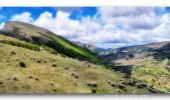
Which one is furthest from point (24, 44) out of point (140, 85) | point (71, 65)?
point (140, 85)

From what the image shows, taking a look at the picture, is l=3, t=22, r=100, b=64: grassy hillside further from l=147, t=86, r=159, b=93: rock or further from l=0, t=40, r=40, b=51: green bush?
l=147, t=86, r=159, b=93: rock

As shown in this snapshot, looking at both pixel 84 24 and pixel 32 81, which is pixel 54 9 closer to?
pixel 84 24

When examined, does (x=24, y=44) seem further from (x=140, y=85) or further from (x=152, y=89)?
(x=152, y=89)

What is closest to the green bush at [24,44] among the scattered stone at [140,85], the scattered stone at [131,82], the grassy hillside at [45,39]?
the grassy hillside at [45,39]

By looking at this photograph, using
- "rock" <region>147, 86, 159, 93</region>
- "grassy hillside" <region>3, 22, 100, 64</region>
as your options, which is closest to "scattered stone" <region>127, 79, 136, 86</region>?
"rock" <region>147, 86, 159, 93</region>

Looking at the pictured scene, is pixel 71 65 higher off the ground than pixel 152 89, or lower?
higher

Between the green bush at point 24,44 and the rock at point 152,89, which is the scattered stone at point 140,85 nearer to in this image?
the rock at point 152,89
